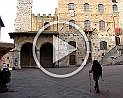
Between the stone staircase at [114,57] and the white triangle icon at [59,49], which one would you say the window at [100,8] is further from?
the white triangle icon at [59,49]

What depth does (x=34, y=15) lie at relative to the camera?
3656 cm

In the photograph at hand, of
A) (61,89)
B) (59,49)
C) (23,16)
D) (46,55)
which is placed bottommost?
(61,89)

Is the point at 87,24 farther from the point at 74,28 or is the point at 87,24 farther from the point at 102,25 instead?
the point at 102,25

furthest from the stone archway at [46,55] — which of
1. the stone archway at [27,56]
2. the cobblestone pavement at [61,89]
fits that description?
the cobblestone pavement at [61,89]

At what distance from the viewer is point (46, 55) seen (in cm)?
3322

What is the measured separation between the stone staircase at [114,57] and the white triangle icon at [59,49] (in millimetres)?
5459

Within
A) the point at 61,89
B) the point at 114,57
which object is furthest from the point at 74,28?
the point at 61,89

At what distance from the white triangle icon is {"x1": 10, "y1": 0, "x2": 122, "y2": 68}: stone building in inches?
25.4

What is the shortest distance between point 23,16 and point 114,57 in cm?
1772

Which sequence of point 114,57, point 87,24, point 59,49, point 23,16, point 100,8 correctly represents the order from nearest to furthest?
point 114,57, point 59,49, point 87,24, point 100,8, point 23,16

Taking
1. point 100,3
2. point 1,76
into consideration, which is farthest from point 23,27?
point 1,76

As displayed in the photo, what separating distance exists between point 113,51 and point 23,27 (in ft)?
52.9

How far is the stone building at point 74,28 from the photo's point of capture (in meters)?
32.2

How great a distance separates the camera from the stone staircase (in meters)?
28.7
